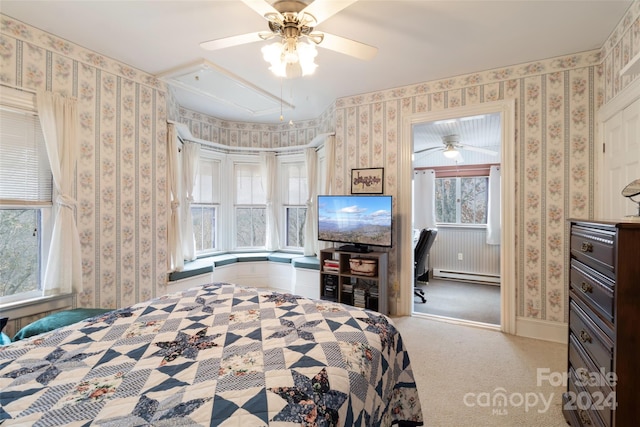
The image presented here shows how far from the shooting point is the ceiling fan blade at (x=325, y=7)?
4.83ft

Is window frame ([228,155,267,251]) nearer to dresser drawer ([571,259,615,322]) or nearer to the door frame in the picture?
the door frame

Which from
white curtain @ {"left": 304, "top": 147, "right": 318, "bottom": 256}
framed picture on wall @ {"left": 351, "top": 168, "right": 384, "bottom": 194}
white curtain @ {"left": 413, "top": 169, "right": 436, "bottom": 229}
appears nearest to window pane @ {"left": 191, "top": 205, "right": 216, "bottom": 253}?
white curtain @ {"left": 304, "top": 147, "right": 318, "bottom": 256}

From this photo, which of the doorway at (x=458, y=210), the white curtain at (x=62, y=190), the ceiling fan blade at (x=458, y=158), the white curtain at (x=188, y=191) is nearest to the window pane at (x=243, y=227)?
the white curtain at (x=188, y=191)

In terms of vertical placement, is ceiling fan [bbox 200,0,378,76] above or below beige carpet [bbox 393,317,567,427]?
above

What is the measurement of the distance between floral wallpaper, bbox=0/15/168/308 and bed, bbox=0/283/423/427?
4.77ft

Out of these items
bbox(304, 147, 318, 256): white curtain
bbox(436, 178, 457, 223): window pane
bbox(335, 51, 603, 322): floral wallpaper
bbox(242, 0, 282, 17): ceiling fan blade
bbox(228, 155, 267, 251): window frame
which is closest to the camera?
bbox(242, 0, 282, 17): ceiling fan blade

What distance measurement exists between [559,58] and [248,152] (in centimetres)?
402

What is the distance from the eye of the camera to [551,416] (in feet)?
5.92

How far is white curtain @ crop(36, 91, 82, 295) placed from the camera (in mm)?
2314

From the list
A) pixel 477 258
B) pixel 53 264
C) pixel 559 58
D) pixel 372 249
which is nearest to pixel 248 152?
pixel 372 249

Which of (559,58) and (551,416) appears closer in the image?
(551,416)

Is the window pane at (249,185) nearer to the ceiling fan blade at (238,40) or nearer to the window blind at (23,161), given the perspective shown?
the window blind at (23,161)

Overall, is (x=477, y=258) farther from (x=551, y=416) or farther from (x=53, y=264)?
(x=53, y=264)

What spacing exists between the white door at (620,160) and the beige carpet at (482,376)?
1326mm
